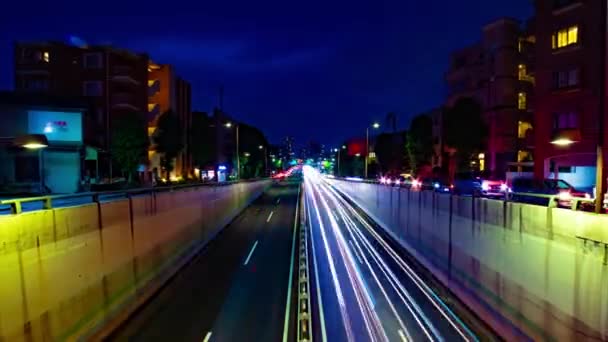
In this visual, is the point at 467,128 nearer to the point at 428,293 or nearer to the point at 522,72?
the point at 522,72

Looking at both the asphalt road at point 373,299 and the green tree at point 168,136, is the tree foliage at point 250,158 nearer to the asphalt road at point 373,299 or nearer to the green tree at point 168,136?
the green tree at point 168,136

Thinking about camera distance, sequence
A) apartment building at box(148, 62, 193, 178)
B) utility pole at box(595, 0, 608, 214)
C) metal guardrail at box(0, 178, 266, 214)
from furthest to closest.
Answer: apartment building at box(148, 62, 193, 178), utility pole at box(595, 0, 608, 214), metal guardrail at box(0, 178, 266, 214)

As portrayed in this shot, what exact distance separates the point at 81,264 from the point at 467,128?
5365 centimetres

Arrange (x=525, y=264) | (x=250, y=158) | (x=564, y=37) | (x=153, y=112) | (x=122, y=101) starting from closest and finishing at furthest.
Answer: (x=525, y=264)
(x=564, y=37)
(x=122, y=101)
(x=153, y=112)
(x=250, y=158)

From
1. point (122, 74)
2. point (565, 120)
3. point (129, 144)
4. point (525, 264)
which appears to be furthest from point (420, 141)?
point (525, 264)

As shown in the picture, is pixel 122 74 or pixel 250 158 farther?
pixel 250 158

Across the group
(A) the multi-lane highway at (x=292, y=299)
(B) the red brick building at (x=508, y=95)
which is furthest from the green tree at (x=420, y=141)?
(A) the multi-lane highway at (x=292, y=299)

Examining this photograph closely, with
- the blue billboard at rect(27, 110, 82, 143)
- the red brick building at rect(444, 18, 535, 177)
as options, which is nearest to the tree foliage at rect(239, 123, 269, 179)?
the red brick building at rect(444, 18, 535, 177)

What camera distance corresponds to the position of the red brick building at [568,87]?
39031 mm

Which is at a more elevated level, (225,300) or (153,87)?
(153,87)

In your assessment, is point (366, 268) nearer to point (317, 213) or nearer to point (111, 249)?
point (111, 249)

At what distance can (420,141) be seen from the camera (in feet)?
240

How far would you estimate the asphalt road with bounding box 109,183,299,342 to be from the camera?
454 inches

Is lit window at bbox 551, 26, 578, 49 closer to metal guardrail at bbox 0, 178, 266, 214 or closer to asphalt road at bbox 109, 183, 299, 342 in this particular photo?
asphalt road at bbox 109, 183, 299, 342
